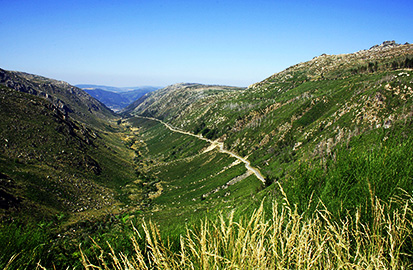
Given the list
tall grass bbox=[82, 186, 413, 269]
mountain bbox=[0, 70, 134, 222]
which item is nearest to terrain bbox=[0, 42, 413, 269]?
tall grass bbox=[82, 186, 413, 269]

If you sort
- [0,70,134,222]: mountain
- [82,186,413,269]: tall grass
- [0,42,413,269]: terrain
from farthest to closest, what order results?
[0,70,134,222]: mountain < [0,42,413,269]: terrain < [82,186,413,269]: tall grass

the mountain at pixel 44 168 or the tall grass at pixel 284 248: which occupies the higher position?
the tall grass at pixel 284 248

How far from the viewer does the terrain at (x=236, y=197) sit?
16.3 feet

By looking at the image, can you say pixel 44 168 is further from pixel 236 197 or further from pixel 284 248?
pixel 284 248

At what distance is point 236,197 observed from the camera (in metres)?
120

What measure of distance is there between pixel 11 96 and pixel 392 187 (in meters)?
209

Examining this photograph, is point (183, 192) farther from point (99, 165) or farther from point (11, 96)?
point (11, 96)

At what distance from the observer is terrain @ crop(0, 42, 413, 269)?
496 centimetres

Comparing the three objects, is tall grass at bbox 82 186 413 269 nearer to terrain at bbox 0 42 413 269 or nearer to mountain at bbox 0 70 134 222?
terrain at bbox 0 42 413 269

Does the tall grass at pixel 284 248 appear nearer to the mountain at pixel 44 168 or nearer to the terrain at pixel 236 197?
the terrain at pixel 236 197

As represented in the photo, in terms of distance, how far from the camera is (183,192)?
539ft

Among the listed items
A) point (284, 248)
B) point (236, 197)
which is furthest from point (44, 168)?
point (284, 248)

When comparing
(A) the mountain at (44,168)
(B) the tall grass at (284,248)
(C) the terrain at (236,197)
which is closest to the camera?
(B) the tall grass at (284,248)

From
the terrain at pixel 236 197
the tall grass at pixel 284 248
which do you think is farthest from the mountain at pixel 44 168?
the tall grass at pixel 284 248
